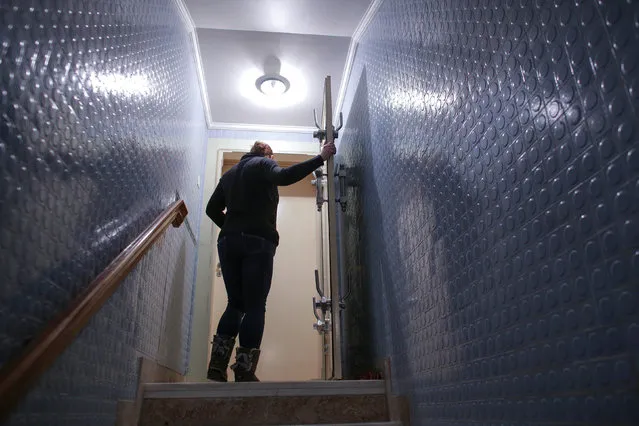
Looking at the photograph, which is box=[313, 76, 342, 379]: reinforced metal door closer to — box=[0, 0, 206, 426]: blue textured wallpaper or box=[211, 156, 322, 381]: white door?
box=[211, 156, 322, 381]: white door

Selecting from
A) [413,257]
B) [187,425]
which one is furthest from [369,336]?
[187,425]

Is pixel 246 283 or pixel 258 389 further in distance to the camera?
pixel 246 283

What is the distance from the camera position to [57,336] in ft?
3.51


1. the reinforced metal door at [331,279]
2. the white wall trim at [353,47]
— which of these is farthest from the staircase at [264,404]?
the white wall trim at [353,47]

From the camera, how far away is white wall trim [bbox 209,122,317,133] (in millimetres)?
4105

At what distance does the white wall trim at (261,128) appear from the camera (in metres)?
4.11

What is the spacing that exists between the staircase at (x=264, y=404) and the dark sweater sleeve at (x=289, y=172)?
0.99 meters

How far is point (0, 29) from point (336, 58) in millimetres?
2605

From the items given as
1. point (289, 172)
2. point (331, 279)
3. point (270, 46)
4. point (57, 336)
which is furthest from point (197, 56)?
point (57, 336)

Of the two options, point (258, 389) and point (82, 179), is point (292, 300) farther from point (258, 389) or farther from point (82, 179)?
point (82, 179)

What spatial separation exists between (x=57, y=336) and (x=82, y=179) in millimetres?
446

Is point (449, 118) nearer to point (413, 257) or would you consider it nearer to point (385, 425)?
point (413, 257)

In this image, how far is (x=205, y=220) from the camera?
3734 millimetres

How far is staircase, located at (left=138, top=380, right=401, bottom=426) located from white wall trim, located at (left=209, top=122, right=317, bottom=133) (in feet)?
8.67
